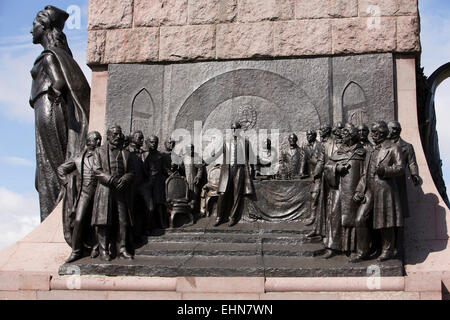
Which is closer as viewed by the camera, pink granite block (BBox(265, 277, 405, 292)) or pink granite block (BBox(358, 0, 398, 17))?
pink granite block (BBox(265, 277, 405, 292))

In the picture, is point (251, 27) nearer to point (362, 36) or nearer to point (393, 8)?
point (362, 36)

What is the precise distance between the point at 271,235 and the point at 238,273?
1.18 metres

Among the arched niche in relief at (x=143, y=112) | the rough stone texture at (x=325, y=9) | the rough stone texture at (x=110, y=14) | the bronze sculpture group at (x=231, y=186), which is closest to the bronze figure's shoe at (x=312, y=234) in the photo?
the bronze sculpture group at (x=231, y=186)

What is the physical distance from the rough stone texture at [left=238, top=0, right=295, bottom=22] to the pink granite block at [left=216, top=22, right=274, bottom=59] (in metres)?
0.12

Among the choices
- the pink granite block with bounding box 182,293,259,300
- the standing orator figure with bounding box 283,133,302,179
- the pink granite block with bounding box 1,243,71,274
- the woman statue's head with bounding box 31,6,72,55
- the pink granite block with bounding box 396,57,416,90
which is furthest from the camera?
the woman statue's head with bounding box 31,6,72,55

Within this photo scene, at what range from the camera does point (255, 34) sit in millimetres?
11383

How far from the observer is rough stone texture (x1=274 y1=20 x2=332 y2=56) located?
36.7ft

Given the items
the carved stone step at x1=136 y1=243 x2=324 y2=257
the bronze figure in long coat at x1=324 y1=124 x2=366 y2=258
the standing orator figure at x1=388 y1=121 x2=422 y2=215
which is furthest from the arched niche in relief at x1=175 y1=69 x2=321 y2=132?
the carved stone step at x1=136 y1=243 x2=324 y2=257

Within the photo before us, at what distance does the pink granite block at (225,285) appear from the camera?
28.2 feet

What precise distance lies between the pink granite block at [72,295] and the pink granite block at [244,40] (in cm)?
459

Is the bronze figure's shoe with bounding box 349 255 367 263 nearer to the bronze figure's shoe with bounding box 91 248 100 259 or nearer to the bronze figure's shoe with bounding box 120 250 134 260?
the bronze figure's shoe with bounding box 120 250 134 260

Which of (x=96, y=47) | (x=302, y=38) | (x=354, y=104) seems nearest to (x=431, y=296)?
(x=354, y=104)

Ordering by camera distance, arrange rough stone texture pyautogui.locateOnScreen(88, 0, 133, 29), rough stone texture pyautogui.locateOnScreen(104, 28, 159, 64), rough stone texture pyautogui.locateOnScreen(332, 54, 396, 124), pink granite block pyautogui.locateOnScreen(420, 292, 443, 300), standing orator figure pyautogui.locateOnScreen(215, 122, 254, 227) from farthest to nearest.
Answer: rough stone texture pyautogui.locateOnScreen(88, 0, 133, 29)
rough stone texture pyautogui.locateOnScreen(104, 28, 159, 64)
rough stone texture pyautogui.locateOnScreen(332, 54, 396, 124)
standing orator figure pyautogui.locateOnScreen(215, 122, 254, 227)
pink granite block pyautogui.locateOnScreen(420, 292, 443, 300)
